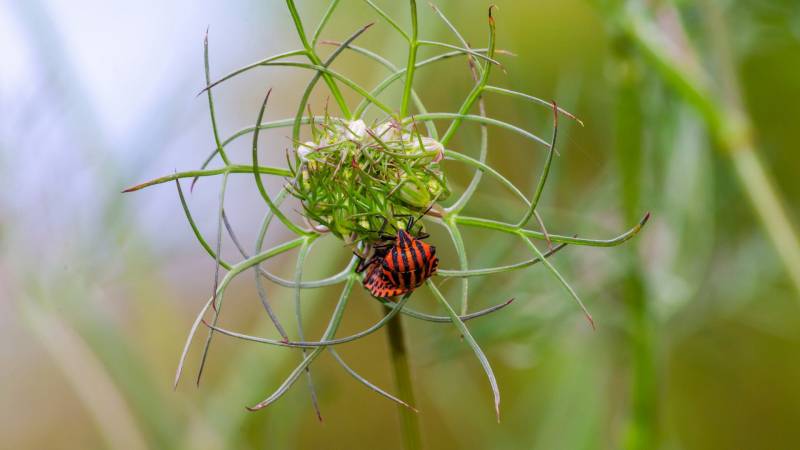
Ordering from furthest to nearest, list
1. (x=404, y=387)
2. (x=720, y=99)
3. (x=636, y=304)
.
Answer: (x=720, y=99)
(x=636, y=304)
(x=404, y=387)

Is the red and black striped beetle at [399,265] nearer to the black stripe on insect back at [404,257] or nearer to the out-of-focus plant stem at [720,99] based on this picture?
the black stripe on insect back at [404,257]

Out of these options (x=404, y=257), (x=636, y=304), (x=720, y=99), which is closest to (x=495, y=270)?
(x=404, y=257)

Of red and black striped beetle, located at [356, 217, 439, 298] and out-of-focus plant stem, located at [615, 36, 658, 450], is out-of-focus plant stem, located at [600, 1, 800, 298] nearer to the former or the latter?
out-of-focus plant stem, located at [615, 36, 658, 450]

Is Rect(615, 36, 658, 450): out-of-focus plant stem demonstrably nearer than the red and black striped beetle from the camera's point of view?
No

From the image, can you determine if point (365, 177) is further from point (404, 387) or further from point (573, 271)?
point (573, 271)

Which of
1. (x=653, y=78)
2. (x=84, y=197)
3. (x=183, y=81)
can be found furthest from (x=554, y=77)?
(x=84, y=197)

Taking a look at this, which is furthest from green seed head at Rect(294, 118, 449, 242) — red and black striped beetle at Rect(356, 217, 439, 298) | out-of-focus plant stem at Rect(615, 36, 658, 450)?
out-of-focus plant stem at Rect(615, 36, 658, 450)

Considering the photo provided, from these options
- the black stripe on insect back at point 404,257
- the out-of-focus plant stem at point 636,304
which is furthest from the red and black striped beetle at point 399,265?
the out-of-focus plant stem at point 636,304
